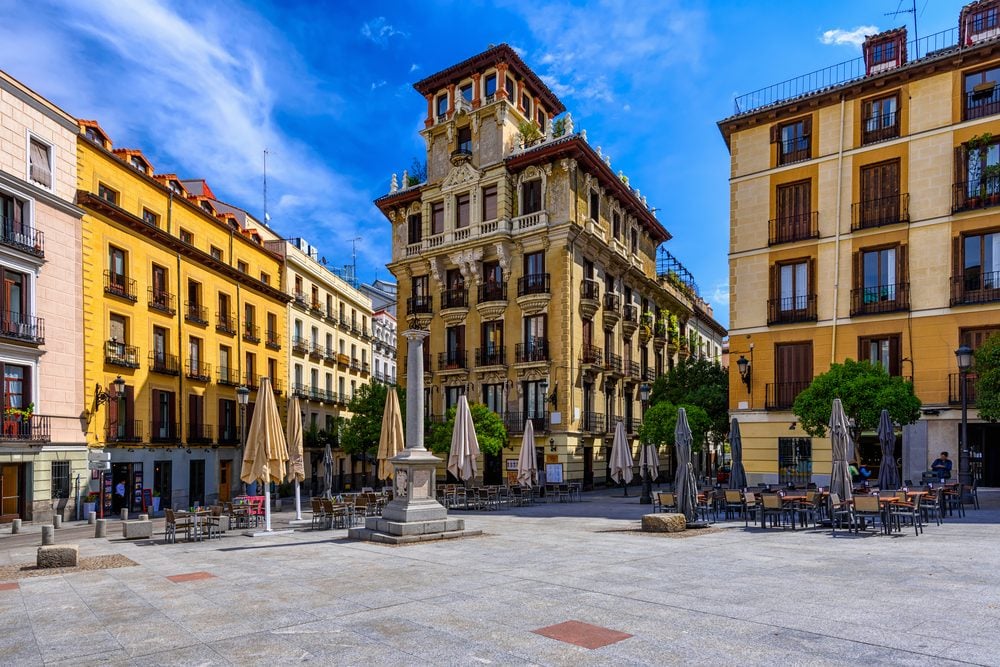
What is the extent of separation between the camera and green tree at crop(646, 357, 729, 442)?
1442 inches

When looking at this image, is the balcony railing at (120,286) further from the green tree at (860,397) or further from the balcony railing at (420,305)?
the green tree at (860,397)

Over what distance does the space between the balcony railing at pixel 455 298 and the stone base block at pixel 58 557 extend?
93.1 ft

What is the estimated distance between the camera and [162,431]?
33031mm

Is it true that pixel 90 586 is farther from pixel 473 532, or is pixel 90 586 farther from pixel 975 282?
pixel 975 282

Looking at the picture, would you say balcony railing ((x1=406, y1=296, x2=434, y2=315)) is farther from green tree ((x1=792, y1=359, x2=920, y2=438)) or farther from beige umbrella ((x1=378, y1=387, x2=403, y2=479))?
green tree ((x1=792, y1=359, x2=920, y2=438))

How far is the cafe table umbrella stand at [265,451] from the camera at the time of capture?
18.0m

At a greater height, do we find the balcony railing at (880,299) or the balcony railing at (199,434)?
the balcony railing at (880,299)

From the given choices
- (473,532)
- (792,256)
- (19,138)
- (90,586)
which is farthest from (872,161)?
(19,138)

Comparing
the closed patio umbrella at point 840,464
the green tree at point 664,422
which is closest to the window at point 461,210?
the green tree at point 664,422

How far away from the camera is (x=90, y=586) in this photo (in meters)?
10.9

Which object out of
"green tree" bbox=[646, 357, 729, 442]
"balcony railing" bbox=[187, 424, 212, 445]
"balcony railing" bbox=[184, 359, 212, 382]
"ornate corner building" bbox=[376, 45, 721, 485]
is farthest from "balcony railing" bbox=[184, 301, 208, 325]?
"green tree" bbox=[646, 357, 729, 442]

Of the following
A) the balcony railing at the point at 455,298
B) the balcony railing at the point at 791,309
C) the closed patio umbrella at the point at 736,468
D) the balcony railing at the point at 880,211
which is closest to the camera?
the closed patio umbrella at the point at 736,468

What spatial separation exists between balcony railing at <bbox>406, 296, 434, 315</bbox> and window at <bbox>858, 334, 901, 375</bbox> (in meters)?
23.5

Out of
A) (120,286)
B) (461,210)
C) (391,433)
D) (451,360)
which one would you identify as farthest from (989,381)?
(120,286)
